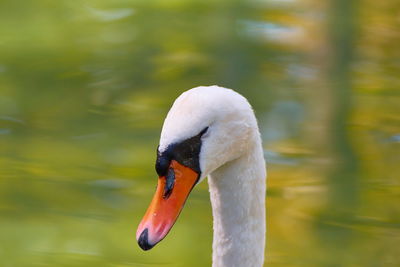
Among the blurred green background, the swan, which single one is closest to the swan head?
the swan

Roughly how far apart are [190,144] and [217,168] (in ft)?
0.79

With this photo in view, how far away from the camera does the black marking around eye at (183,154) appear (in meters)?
2.96

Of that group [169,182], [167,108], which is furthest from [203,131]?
[167,108]

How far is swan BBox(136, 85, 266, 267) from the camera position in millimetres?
2986

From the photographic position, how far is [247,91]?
6270mm

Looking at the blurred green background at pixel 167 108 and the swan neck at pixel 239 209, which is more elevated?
the swan neck at pixel 239 209

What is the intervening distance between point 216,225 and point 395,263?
168 centimetres

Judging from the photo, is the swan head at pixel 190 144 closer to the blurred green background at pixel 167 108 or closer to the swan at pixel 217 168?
the swan at pixel 217 168

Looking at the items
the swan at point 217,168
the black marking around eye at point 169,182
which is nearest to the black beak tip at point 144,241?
the swan at point 217,168

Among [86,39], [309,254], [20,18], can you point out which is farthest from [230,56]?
[309,254]

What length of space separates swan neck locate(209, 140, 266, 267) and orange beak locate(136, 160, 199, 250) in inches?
6.9

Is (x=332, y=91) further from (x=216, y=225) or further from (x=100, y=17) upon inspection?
(x=216, y=225)

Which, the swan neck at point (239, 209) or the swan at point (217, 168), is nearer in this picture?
the swan at point (217, 168)

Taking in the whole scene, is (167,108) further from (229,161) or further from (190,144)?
(190,144)
